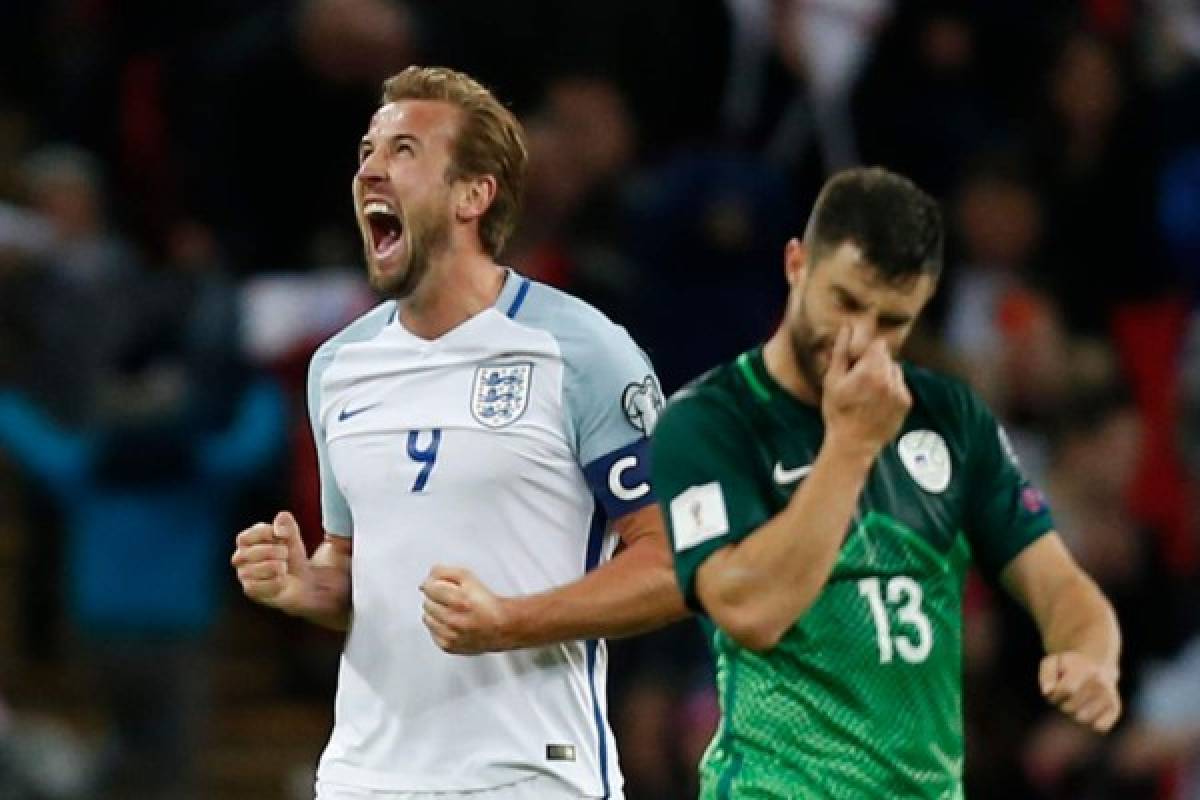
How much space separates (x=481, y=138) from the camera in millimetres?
5801

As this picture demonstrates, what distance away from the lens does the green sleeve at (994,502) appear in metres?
5.13

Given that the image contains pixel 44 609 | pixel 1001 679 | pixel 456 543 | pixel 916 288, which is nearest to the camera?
pixel 916 288

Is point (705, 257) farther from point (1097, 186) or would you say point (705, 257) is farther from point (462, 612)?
point (462, 612)

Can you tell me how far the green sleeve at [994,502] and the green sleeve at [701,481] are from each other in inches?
17.1

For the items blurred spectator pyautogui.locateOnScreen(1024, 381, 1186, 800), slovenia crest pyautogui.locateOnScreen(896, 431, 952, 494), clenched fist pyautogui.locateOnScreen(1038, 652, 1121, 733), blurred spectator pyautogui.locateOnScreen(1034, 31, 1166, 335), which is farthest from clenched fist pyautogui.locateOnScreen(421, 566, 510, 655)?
blurred spectator pyautogui.locateOnScreen(1034, 31, 1166, 335)

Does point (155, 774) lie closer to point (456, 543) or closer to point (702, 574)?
point (456, 543)

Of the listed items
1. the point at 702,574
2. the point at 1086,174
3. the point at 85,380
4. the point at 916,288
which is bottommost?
the point at 702,574

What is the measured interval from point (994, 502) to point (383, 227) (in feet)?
4.62

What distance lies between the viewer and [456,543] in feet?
18.2

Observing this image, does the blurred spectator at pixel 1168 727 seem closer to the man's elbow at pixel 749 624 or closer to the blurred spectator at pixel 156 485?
the blurred spectator at pixel 156 485

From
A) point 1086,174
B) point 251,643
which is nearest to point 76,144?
point 251,643

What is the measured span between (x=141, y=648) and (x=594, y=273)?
7.01 ft

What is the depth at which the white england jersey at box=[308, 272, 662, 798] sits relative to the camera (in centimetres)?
553

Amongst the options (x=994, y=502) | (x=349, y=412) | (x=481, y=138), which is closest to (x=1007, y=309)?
(x=481, y=138)
